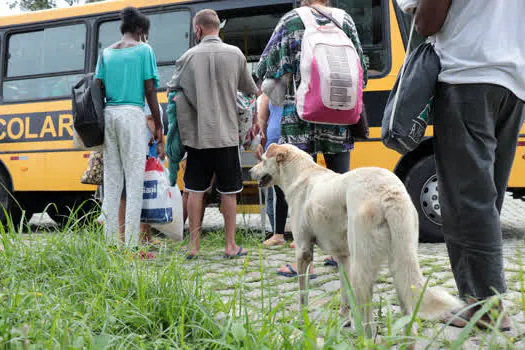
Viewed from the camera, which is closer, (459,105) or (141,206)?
(459,105)

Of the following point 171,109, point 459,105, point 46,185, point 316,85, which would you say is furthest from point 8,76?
point 459,105

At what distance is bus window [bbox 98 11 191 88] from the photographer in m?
6.36

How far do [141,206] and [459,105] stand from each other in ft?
9.48

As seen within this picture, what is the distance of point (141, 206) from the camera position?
442cm

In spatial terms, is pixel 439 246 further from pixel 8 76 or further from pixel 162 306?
pixel 8 76

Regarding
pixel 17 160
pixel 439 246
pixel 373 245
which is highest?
pixel 373 245

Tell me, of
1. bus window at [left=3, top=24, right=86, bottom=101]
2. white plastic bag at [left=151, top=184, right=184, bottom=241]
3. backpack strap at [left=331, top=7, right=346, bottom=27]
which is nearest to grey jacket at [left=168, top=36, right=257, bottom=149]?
white plastic bag at [left=151, top=184, right=184, bottom=241]

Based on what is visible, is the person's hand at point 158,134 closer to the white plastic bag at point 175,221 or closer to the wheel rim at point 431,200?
the white plastic bag at point 175,221

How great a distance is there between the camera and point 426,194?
5.30 meters

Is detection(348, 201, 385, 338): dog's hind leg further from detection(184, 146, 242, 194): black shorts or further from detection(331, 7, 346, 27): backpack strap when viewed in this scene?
detection(184, 146, 242, 194): black shorts

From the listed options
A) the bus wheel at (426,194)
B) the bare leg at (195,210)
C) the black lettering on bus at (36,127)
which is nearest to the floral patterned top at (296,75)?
the bare leg at (195,210)

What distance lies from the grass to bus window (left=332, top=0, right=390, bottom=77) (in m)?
3.13

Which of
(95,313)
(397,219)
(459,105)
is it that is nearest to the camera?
(397,219)

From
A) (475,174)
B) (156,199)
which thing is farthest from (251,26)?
(475,174)
